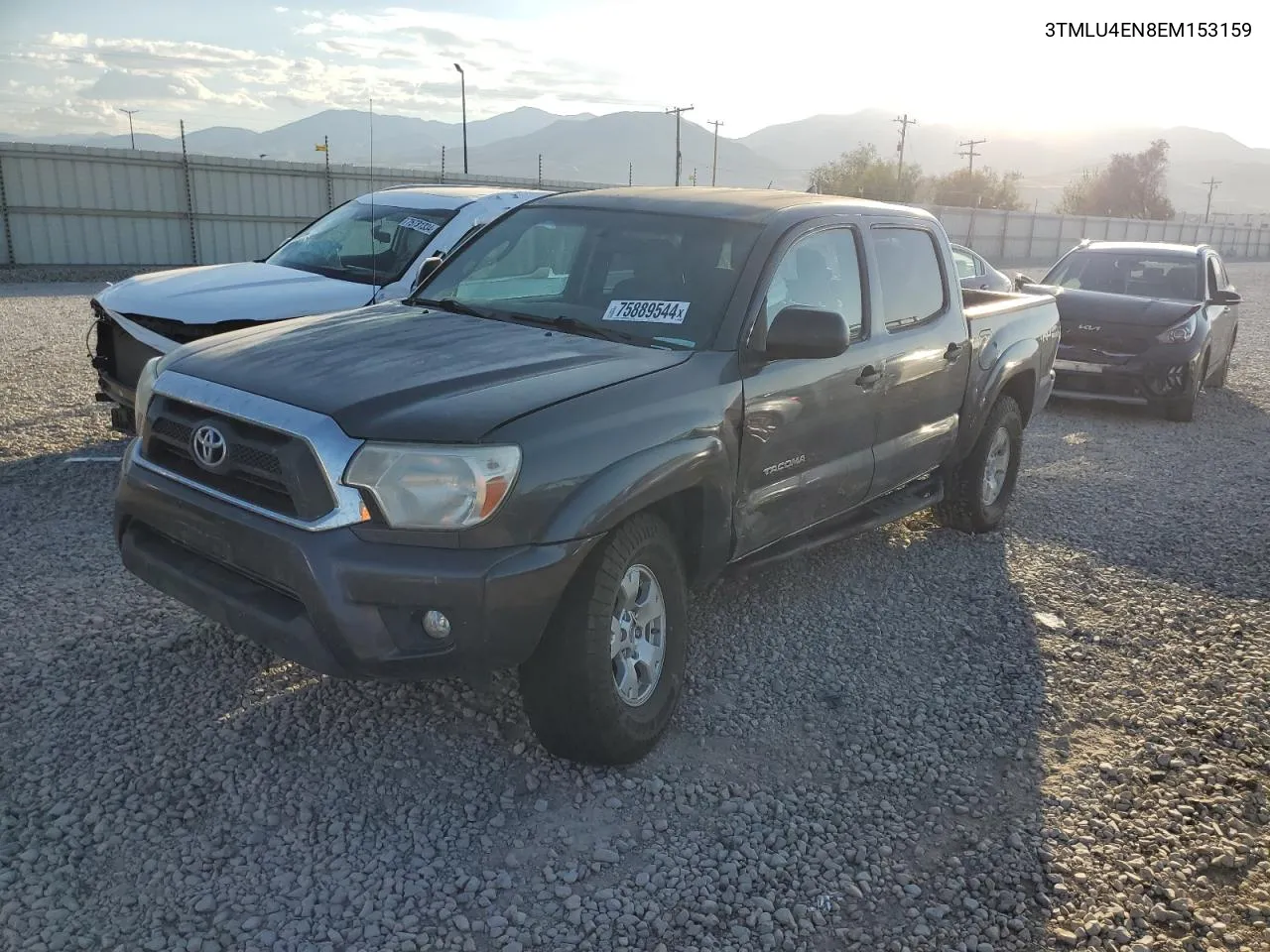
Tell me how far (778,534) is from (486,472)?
5.38ft

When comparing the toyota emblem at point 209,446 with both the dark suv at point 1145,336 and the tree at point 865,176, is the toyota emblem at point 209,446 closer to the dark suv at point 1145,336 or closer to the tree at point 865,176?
the dark suv at point 1145,336

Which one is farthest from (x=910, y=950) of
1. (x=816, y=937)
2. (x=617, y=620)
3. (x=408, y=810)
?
(x=408, y=810)

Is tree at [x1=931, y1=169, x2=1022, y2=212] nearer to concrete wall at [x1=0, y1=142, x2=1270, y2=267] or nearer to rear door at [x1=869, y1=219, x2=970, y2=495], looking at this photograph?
concrete wall at [x1=0, y1=142, x2=1270, y2=267]

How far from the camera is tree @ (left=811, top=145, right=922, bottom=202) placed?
74.0 m

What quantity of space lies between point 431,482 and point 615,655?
3.02 ft

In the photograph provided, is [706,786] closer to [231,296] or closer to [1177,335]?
[231,296]

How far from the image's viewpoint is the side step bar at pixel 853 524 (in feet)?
14.0

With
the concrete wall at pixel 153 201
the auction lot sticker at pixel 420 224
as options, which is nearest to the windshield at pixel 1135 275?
the auction lot sticker at pixel 420 224

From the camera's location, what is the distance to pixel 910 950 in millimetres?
2820

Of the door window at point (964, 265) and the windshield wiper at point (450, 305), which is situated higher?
the windshield wiper at point (450, 305)

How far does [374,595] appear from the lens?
9.69 ft

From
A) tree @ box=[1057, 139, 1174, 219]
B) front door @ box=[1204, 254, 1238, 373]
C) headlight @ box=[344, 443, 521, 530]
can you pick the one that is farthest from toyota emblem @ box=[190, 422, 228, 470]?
tree @ box=[1057, 139, 1174, 219]

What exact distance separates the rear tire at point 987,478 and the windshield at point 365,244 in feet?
13.1

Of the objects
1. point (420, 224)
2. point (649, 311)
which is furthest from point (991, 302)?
point (420, 224)
